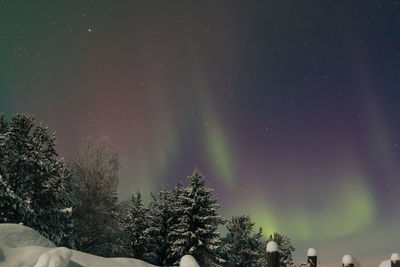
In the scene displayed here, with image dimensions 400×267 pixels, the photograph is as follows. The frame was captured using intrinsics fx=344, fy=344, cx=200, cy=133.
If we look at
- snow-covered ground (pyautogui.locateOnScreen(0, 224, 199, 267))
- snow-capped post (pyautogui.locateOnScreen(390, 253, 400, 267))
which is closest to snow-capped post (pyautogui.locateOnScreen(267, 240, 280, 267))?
snow-covered ground (pyautogui.locateOnScreen(0, 224, 199, 267))

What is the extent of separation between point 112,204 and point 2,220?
8.86m

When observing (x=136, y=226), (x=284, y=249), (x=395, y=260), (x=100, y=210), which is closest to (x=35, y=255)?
(x=395, y=260)

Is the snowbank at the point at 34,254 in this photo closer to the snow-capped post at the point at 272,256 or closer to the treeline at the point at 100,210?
the snow-capped post at the point at 272,256

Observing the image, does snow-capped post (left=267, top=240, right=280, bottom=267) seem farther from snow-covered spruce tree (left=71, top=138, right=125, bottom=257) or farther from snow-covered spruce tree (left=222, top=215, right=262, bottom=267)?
snow-covered spruce tree (left=222, top=215, right=262, bottom=267)

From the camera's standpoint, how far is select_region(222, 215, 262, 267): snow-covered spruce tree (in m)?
33.4

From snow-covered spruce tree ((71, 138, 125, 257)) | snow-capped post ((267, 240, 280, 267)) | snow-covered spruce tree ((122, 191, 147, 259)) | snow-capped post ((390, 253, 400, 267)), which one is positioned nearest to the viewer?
snow-capped post ((267, 240, 280, 267))

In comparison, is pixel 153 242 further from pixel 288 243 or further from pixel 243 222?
pixel 288 243

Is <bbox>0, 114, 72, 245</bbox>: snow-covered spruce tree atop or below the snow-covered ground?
atop

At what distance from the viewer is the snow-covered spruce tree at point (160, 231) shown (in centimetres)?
2906

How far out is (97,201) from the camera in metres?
25.7

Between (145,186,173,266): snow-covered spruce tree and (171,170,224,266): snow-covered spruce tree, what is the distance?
3.82 ft

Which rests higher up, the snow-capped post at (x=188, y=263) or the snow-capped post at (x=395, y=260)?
the snow-capped post at (x=395, y=260)

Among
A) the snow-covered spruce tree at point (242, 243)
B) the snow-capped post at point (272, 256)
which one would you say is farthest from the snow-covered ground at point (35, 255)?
the snow-covered spruce tree at point (242, 243)

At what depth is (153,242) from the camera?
2952cm
